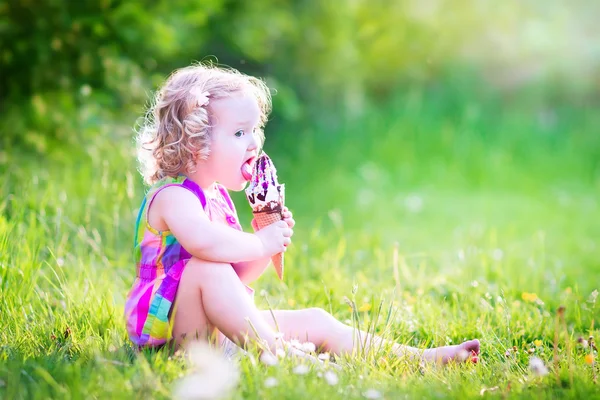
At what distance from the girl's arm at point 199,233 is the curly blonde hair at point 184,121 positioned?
0.13m

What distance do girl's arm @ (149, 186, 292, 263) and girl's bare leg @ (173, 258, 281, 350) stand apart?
4cm

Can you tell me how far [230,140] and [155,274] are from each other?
1.56 feet

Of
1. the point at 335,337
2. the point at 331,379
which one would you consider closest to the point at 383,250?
the point at 335,337

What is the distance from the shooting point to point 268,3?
6.18 meters

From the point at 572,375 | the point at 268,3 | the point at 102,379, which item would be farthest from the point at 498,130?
the point at 102,379

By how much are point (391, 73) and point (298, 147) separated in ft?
6.16

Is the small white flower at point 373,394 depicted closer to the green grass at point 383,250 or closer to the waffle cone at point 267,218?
the green grass at point 383,250

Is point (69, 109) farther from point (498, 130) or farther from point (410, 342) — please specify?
point (498, 130)

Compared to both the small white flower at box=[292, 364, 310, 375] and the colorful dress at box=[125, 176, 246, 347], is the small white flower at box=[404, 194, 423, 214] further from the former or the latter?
the small white flower at box=[292, 364, 310, 375]

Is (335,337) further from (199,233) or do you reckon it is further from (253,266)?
(199,233)

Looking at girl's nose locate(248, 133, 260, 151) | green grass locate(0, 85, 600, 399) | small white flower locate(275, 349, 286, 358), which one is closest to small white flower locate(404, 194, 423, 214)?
green grass locate(0, 85, 600, 399)

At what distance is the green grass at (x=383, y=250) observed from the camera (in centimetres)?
203

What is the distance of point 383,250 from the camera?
4.25 metres

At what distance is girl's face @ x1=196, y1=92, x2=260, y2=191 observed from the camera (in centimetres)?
230
